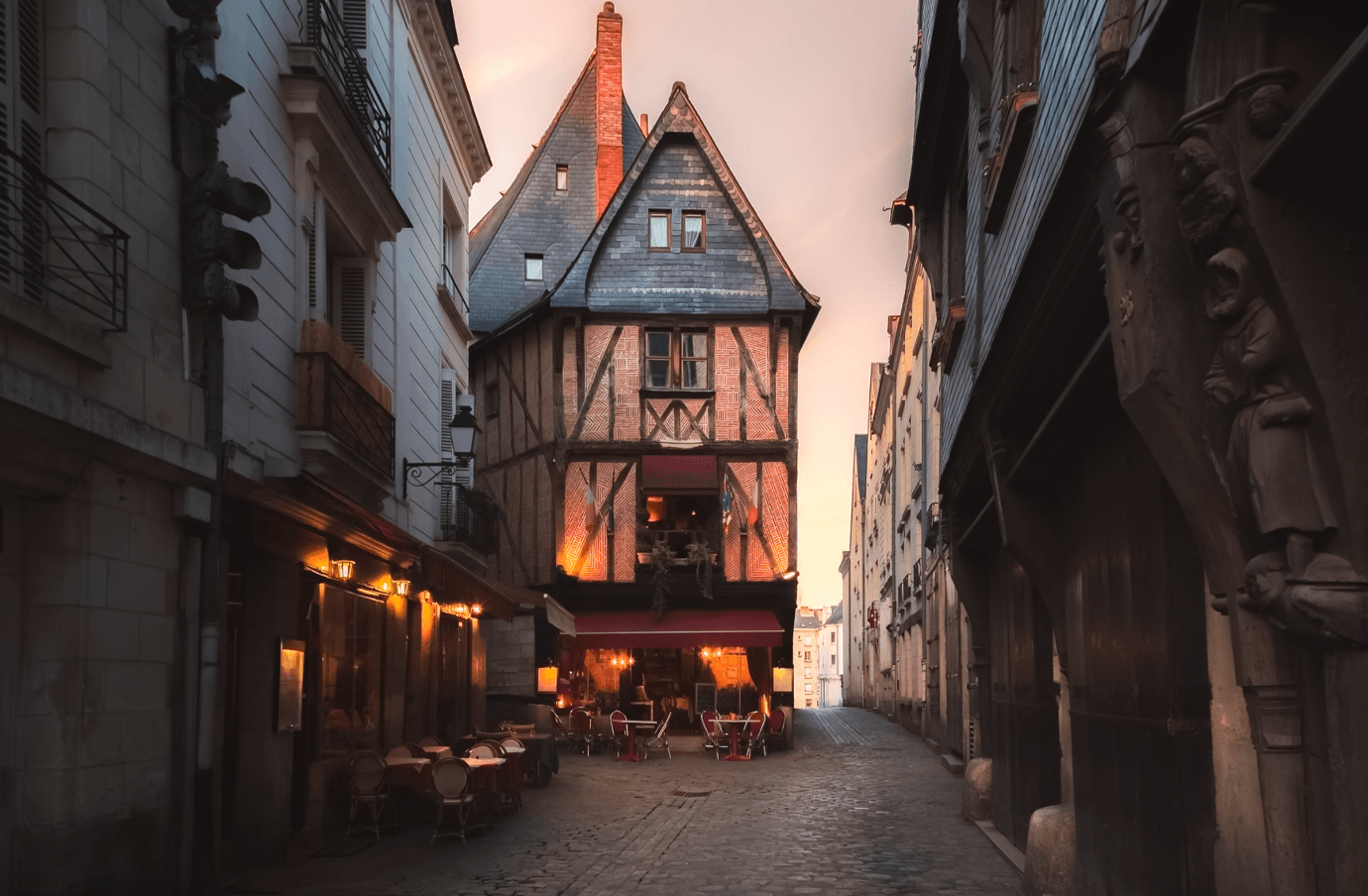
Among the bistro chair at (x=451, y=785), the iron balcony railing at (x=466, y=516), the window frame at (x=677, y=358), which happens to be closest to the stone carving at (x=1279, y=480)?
the bistro chair at (x=451, y=785)

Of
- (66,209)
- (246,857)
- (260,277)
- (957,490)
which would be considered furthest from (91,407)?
(957,490)

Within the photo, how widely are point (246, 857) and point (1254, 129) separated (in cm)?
888

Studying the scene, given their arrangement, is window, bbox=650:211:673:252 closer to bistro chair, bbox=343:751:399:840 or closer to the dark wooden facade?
bistro chair, bbox=343:751:399:840

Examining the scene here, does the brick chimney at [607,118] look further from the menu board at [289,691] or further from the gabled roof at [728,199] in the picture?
the menu board at [289,691]

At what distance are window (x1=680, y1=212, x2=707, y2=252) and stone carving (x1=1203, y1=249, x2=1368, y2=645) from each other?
21.9 m

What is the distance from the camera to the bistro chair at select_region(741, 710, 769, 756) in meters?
21.4

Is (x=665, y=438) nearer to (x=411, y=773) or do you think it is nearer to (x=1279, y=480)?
(x=411, y=773)

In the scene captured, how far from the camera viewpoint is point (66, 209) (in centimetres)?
663

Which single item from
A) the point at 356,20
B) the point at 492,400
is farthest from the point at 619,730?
the point at 356,20

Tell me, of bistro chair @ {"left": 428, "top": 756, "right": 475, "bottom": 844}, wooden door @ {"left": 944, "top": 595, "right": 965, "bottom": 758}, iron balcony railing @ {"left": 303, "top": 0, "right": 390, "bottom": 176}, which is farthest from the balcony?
wooden door @ {"left": 944, "top": 595, "right": 965, "bottom": 758}

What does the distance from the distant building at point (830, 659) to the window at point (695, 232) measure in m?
74.0

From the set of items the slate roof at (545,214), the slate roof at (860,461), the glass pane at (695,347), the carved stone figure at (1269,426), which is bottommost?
the carved stone figure at (1269,426)

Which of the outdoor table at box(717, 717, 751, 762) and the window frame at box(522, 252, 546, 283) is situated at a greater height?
the window frame at box(522, 252, 546, 283)

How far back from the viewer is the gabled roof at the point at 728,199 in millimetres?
24109
